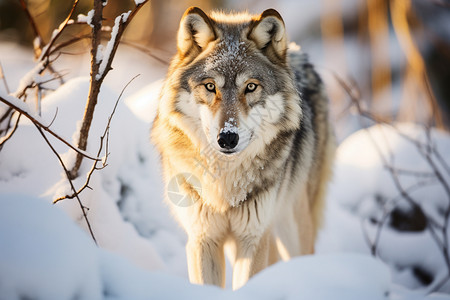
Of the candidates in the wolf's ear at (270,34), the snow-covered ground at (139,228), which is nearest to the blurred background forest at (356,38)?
the snow-covered ground at (139,228)

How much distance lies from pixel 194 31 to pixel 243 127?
0.81 metres

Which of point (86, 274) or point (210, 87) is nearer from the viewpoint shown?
point (86, 274)

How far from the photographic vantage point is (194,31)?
2484mm

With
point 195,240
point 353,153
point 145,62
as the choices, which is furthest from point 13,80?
point 353,153

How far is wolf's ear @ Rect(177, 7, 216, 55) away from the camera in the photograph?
7.69 ft

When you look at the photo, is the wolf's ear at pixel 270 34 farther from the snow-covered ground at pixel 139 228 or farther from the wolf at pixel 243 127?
the snow-covered ground at pixel 139 228

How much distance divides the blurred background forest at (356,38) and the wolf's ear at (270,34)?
1093 mm

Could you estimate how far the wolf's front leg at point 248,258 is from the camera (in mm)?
2430

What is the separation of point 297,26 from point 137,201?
39.8 ft

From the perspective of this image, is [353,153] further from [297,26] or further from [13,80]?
[297,26]

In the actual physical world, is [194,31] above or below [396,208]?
above

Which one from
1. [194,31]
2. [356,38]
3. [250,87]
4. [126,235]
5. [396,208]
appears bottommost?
[396,208]

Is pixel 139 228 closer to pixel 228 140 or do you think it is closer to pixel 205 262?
pixel 205 262

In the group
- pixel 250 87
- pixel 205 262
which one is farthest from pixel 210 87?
pixel 205 262
